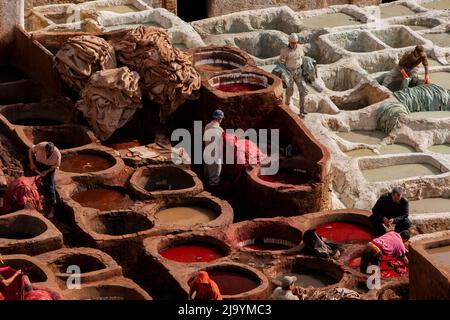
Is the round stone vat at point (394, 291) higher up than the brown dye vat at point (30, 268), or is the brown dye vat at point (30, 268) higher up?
the brown dye vat at point (30, 268)

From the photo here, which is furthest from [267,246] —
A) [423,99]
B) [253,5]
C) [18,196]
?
[253,5]

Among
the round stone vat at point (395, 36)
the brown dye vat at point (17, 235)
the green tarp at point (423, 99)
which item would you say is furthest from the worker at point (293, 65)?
the brown dye vat at point (17, 235)

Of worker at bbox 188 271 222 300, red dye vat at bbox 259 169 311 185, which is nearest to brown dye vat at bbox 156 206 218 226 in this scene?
red dye vat at bbox 259 169 311 185

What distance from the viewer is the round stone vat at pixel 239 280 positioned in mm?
22812

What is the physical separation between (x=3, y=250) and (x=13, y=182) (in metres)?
Answer: 1.74

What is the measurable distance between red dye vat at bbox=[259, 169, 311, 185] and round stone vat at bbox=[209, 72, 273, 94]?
224 centimetres

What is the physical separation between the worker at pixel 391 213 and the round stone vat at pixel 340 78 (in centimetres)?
908

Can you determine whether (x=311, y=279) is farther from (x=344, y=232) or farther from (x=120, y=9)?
(x=120, y=9)

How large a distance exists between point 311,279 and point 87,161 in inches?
212

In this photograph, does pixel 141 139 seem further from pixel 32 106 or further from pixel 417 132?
pixel 417 132

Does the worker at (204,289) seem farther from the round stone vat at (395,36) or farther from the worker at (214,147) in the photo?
the round stone vat at (395,36)

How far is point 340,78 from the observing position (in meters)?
34.2

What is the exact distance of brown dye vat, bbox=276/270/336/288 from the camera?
23.9 metres
